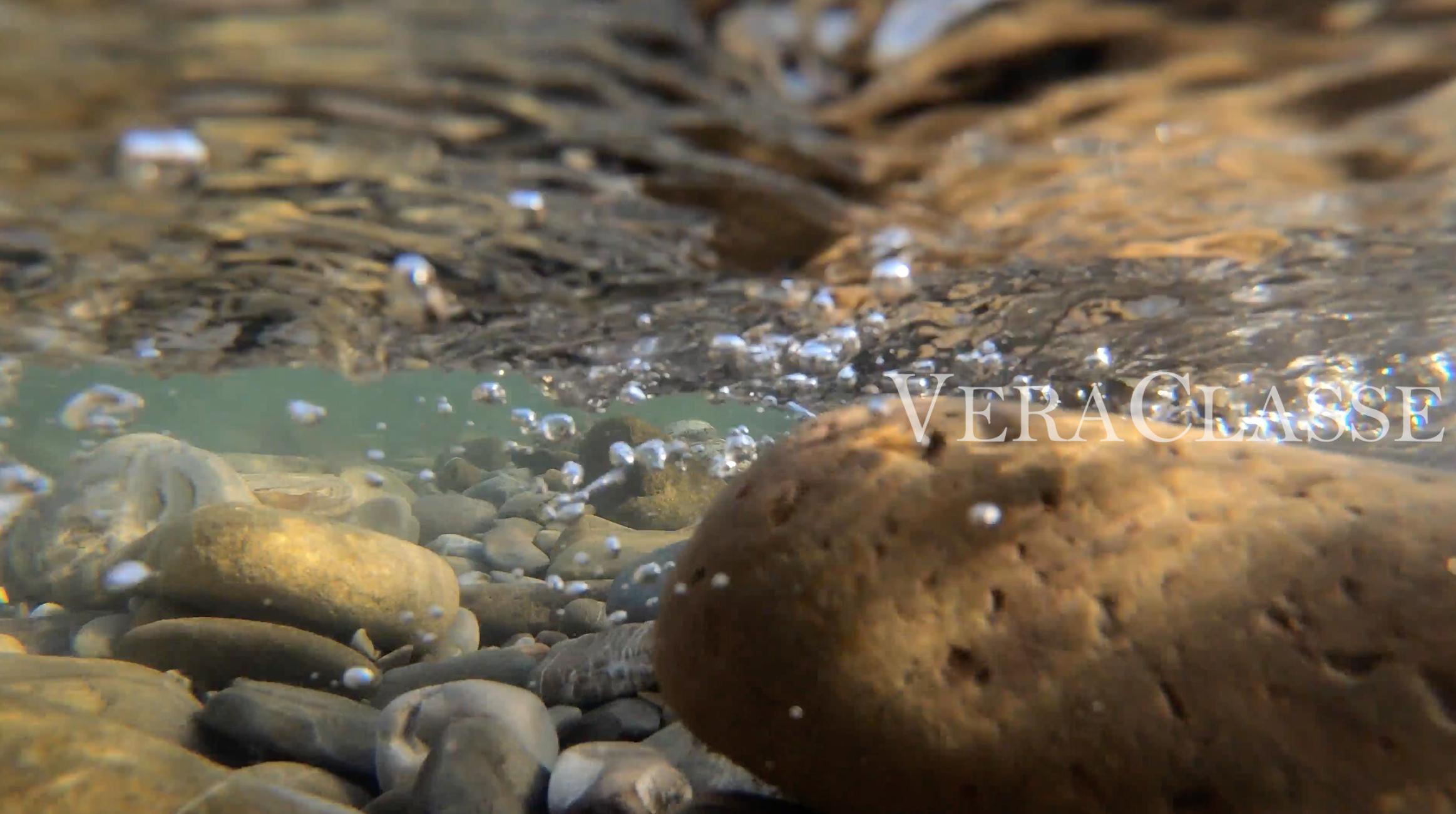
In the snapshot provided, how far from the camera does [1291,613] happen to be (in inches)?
128

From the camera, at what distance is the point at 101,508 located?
1050 centimetres

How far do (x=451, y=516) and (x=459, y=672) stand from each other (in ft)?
26.6

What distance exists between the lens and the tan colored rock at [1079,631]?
3.06 meters

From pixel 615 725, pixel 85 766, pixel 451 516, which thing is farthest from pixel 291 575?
pixel 451 516

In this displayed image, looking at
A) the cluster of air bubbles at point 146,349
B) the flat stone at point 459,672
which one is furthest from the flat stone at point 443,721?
the cluster of air bubbles at point 146,349

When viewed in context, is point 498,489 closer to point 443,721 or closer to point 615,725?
point 615,725

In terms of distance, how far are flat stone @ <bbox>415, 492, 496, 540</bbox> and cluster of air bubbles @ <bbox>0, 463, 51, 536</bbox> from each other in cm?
519

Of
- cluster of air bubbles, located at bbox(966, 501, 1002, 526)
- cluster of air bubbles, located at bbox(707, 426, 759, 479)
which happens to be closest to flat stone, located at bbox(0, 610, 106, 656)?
cluster of air bubbles, located at bbox(966, 501, 1002, 526)

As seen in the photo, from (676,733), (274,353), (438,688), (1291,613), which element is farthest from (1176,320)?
(274,353)

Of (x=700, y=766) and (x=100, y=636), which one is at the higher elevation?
(x=700, y=766)

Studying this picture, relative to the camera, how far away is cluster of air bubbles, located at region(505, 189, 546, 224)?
5355mm

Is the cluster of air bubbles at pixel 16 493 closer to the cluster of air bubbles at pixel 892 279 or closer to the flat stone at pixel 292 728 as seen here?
the flat stone at pixel 292 728

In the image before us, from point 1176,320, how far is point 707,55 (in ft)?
22.4

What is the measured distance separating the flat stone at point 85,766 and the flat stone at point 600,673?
100 inches
